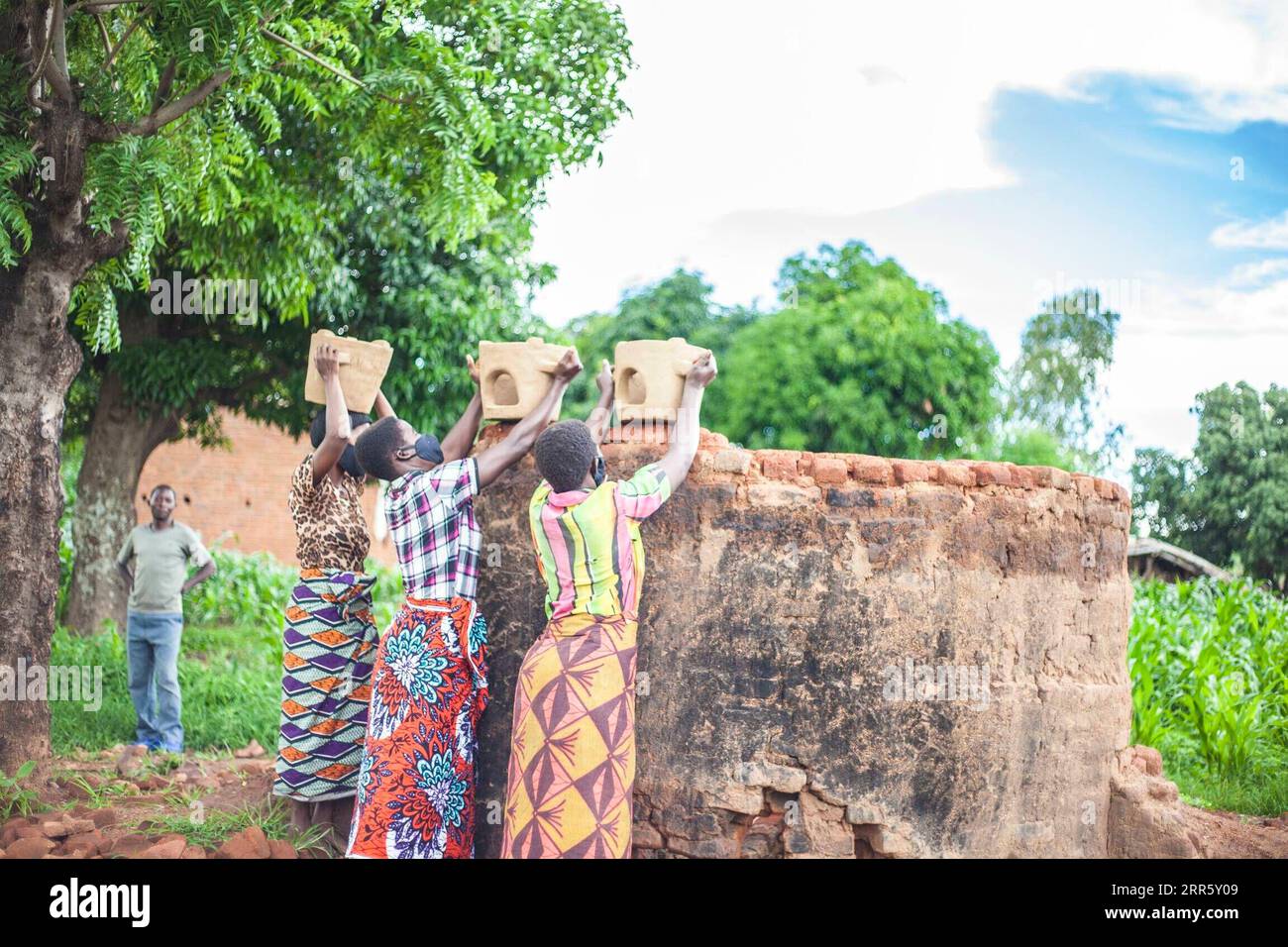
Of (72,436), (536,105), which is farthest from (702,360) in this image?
(72,436)

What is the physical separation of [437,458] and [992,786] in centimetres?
254

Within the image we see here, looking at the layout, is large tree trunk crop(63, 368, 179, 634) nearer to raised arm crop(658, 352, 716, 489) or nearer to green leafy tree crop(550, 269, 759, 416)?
raised arm crop(658, 352, 716, 489)

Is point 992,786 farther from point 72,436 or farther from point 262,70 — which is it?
point 72,436

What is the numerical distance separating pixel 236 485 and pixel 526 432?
1349cm

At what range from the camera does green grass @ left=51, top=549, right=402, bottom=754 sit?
7.26m

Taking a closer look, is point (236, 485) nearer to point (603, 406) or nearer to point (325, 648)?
point (325, 648)

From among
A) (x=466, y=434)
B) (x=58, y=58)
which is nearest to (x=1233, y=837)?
(x=466, y=434)

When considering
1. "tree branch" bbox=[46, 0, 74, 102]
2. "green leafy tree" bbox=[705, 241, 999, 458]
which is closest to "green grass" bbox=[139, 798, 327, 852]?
"tree branch" bbox=[46, 0, 74, 102]

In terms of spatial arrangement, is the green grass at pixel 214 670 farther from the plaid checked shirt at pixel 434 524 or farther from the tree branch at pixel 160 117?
the plaid checked shirt at pixel 434 524

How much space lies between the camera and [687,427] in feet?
13.6

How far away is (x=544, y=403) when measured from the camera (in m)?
4.29

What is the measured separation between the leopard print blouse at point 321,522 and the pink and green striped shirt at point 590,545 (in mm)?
1169

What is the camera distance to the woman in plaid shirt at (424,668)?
387 cm

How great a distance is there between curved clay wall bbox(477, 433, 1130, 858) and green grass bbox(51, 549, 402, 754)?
148 inches
